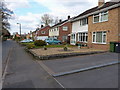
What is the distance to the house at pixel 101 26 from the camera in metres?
12.9

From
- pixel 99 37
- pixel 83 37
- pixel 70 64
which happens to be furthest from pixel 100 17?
pixel 70 64

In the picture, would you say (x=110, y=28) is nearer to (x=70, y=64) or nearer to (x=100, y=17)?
(x=100, y=17)

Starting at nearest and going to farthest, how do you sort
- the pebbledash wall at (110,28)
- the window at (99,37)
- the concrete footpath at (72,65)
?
the concrete footpath at (72,65) → the pebbledash wall at (110,28) → the window at (99,37)

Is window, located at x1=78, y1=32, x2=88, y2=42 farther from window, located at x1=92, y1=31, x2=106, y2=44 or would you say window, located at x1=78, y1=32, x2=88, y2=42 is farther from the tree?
the tree

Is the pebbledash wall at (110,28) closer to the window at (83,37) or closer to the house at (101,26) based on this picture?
the house at (101,26)

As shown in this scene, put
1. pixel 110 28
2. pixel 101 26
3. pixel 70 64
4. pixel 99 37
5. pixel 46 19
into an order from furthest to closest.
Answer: pixel 46 19 < pixel 99 37 < pixel 101 26 < pixel 110 28 < pixel 70 64

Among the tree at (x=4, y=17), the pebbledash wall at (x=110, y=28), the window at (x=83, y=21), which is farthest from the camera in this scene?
the tree at (x=4, y=17)

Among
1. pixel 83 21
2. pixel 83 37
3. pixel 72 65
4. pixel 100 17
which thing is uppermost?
pixel 83 21

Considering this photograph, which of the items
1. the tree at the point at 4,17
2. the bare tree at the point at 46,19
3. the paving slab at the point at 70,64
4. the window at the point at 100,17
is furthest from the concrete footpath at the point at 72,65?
the bare tree at the point at 46,19

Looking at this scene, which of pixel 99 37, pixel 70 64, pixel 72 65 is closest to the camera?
pixel 72 65

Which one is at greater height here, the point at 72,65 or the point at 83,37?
the point at 83,37

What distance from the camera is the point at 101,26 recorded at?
49.2ft

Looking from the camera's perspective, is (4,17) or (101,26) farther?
(4,17)

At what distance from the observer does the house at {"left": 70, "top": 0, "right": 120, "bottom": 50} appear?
12.9 m
